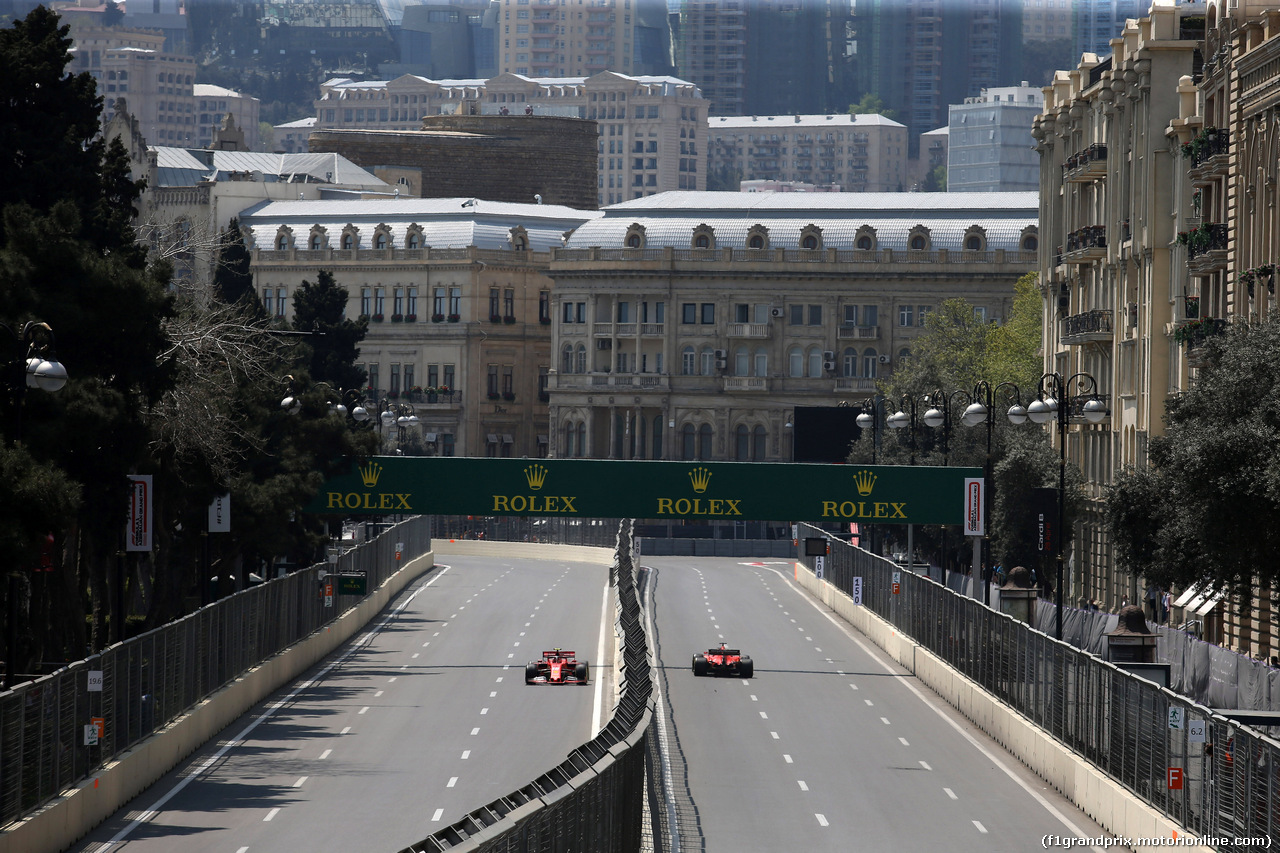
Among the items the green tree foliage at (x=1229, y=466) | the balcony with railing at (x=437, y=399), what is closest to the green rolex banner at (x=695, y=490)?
the green tree foliage at (x=1229, y=466)

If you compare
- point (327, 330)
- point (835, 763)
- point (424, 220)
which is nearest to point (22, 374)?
point (835, 763)

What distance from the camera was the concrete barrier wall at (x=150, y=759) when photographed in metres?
29.2

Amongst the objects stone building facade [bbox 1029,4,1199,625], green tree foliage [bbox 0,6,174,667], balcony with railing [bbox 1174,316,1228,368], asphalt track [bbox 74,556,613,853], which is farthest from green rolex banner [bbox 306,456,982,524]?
green tree foliage [bbox 0,6,174,667]

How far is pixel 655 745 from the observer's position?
105 ft

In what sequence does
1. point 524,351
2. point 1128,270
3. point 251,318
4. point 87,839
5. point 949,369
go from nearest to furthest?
1. point 87,839
2. point 251,318
3. point 1128,270
4. point 949,369
5. point 524,351

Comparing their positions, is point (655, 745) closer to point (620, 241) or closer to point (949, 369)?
point (949, 369)

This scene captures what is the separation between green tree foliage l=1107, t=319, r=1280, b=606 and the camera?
39125 mm

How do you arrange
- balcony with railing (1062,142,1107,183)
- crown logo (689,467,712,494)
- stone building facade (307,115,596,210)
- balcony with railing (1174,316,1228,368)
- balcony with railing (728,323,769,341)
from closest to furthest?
balcony with railing (1174,316,1228,368), crown logo (689,467,712,494), balcony with railing (1062,142,1107,183), balcony with railing (728,323,769,341), stone building facade (307,115,596,210)

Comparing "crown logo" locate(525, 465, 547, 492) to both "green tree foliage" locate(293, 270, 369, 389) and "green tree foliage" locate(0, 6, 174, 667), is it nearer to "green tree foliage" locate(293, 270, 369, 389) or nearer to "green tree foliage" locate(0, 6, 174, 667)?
"green tree foliage" locate(0, 6, 174, 667)

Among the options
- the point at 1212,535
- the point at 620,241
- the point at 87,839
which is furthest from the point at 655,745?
Result: the point at 620,241

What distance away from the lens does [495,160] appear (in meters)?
194

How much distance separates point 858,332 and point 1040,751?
10816cm

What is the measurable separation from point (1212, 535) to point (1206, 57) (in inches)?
1071

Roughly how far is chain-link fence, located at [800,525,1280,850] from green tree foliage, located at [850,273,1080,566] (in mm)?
17582
